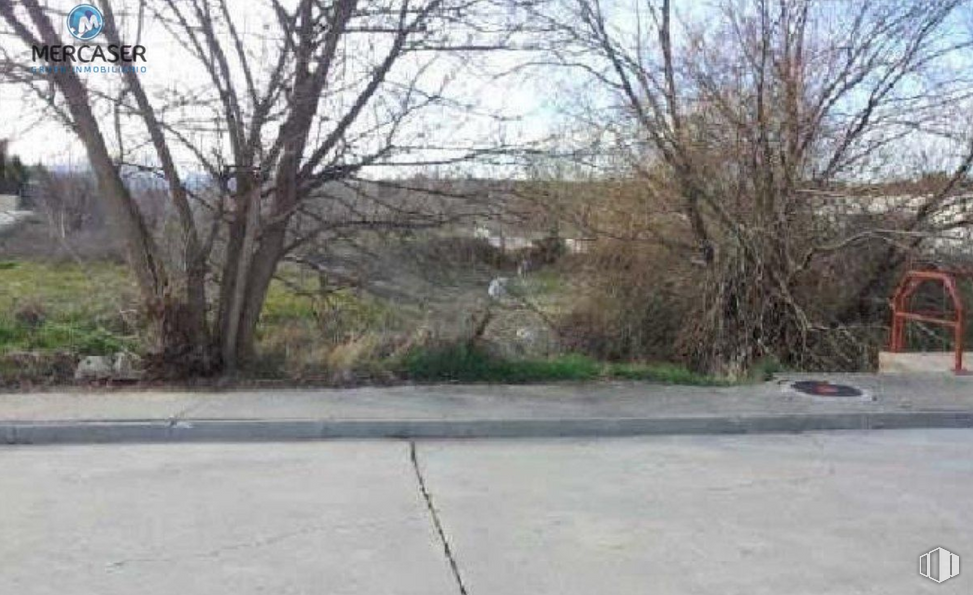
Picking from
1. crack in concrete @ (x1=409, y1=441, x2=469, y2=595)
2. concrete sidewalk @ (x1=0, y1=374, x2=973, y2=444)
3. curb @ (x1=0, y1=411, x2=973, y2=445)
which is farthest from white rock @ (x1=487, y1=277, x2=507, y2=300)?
crack in concrete @ (x1=409, y1=441, x2=469, y2=595)

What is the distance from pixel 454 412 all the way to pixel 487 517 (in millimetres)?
2123

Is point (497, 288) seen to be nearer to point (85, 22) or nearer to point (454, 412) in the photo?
point (454, 412)

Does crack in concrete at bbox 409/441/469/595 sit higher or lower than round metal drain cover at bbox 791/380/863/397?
lower

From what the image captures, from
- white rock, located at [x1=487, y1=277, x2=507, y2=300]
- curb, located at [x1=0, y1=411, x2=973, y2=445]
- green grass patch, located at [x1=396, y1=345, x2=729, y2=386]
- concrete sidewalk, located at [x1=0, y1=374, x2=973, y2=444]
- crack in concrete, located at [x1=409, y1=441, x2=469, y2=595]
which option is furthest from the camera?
white rock, located at [x1=487, y1=277, x2=507, y2=300]

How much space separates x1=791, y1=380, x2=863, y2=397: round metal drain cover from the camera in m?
7.51

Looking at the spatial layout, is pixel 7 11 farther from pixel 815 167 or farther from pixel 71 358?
pixel 815 167

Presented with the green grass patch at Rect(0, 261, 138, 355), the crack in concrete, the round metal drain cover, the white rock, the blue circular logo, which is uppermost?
the blue circular logo

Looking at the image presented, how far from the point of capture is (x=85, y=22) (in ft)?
24.0

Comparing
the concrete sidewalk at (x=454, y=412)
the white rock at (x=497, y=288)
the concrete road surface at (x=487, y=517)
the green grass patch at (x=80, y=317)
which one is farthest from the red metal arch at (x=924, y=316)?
the green grass patch at (x=80, y=317)

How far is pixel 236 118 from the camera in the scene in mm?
7527

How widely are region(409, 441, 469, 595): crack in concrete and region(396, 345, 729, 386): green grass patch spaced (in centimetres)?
198

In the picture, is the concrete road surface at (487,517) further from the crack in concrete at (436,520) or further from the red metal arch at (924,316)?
the red metal arch at (924,316)

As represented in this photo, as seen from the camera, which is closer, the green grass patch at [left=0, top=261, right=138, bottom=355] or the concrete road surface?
the concrete road surface

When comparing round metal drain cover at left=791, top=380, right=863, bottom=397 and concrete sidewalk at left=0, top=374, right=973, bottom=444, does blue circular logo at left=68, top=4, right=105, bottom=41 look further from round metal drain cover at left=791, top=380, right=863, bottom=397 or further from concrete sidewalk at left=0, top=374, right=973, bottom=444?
round metal drain cover at left=791, top=380, right=863, bottom=397
